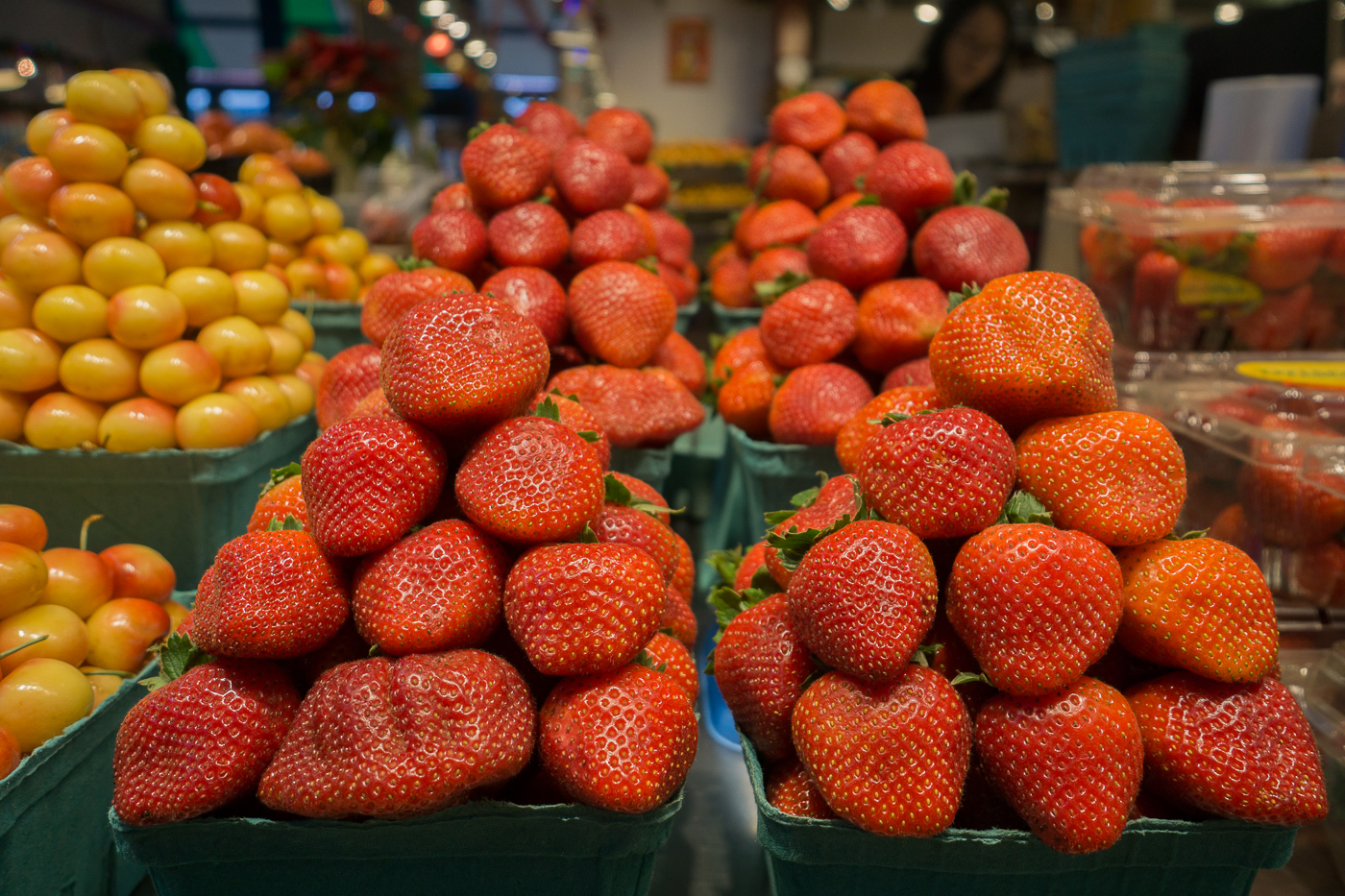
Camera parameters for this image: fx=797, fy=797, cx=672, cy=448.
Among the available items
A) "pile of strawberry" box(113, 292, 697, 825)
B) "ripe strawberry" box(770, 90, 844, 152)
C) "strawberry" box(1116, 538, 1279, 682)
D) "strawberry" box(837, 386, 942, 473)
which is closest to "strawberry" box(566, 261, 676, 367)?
"strawberry" box(837, 386, 942, 473)

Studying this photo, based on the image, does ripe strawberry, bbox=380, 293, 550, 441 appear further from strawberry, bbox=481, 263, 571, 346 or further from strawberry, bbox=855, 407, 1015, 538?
strawberry, bbox=481, 263, 571, 346

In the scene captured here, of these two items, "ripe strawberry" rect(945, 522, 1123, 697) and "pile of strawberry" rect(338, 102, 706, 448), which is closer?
"ripe strawberry" rect(945, 522, 1123, 697)

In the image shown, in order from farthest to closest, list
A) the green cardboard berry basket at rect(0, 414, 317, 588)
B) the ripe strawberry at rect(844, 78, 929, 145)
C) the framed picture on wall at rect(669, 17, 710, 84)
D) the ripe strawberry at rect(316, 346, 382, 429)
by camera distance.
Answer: the framed picture on wall at rect(669, 17, 710, 84)
the ripe strawberry at rect(844, 78, 929, 145)
the green cardboard berry basket at rect(0, 414, 317, 588)
the ripe strawberry at rect(316, 346, 382, 429)

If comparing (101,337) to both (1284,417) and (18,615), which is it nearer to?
(18,615)

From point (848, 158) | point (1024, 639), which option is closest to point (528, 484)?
point (1024, 639)

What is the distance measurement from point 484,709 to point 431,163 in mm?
5185

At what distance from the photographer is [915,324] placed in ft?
5.22

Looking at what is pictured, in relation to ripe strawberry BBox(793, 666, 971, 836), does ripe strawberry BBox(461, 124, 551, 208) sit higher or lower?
higher

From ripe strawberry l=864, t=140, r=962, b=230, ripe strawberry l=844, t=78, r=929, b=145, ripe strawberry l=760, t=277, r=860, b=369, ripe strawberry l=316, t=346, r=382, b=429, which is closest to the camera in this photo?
ripe strawberry l=316, t=346, r=382, b=429

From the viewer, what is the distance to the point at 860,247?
5.60ft

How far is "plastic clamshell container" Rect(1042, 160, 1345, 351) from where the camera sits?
203 centimetres

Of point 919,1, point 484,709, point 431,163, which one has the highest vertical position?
point 919,1

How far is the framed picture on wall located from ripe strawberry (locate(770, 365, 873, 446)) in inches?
423

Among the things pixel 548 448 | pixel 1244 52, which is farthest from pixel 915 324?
pixel 1244 52
